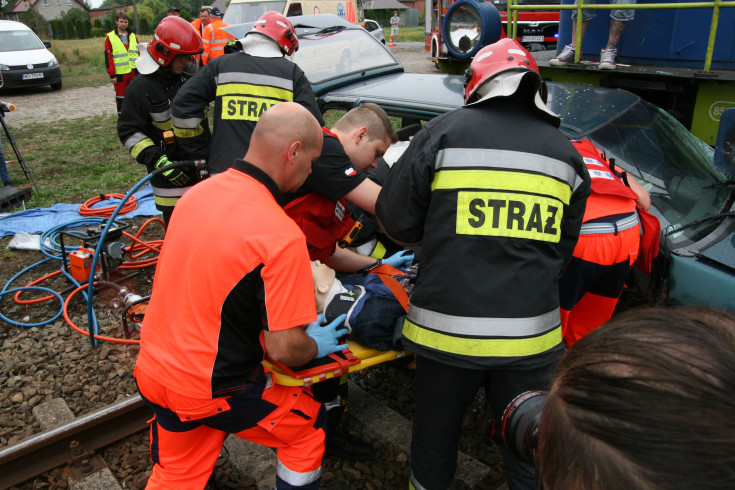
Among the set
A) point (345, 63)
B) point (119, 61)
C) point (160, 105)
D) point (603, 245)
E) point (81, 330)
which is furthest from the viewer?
point (119, 61)

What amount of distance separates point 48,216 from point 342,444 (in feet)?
16.1

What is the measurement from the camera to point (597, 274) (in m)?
2.67

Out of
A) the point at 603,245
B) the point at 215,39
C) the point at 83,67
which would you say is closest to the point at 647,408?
the point at 603,245

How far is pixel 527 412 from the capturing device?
1.23 meters

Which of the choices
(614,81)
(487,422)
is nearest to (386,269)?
(487,422)

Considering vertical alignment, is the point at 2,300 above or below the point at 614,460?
below

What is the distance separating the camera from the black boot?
9.80 feet

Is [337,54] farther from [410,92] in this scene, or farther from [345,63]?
[410,92]

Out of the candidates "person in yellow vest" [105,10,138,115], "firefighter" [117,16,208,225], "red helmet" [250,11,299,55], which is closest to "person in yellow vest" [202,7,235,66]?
"person in yellow vest" [105,10,138,115]

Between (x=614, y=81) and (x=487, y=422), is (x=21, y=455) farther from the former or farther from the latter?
(x=614, y=81)

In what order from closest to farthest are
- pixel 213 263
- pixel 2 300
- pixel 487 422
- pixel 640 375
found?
pixel 640 375, pixel 213 263, pixel 487 422, pixel 2 300

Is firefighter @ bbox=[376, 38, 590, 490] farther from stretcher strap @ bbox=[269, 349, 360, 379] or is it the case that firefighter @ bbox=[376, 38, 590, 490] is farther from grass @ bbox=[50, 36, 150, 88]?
grass @ bbox=[50, 36, 150, 88]

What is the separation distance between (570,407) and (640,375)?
9 cm

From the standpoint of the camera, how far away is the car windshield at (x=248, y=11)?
1378 centimetres
